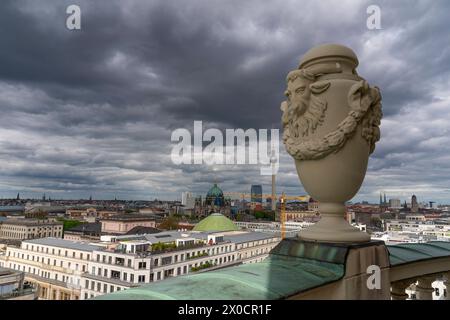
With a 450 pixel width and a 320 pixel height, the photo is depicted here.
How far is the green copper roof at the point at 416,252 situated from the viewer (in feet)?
13.9

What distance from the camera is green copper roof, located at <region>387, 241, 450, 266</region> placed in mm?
4230

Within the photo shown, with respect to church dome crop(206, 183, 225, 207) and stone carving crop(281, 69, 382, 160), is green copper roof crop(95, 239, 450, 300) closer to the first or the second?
stone carving crop(281, 69, 382, 160)

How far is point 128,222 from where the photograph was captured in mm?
96938

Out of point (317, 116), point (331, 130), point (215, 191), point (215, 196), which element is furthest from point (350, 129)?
point (215, 191)

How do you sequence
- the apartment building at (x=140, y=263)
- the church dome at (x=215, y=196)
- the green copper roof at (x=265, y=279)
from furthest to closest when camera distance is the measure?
the church dome at (x=215, y=196)
the apartment building at (x=140, y=263)
the green copper roof at (x=265, y=279)

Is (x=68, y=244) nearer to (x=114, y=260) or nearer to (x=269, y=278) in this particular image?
(x=114, y=260)

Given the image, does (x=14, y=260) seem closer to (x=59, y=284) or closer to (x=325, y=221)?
(x=59, y=284)

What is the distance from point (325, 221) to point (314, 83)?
1589mm

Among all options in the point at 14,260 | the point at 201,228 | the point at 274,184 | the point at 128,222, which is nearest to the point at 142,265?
the point at 14,260

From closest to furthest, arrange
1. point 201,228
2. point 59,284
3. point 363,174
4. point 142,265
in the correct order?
point 363,174 → point 142,265 → point 59,284 → point 201,228

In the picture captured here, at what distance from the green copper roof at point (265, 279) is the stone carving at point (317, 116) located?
1.07 metres

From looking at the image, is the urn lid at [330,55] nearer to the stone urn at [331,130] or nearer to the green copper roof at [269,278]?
the stone urn at [331,130]

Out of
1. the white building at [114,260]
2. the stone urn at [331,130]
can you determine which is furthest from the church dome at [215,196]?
the stone urn at [331,130]

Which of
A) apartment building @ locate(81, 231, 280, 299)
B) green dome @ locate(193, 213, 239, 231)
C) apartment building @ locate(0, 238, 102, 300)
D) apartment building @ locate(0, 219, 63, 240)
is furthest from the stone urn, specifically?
apartment building @ locate(0, 219, 63, 240)
